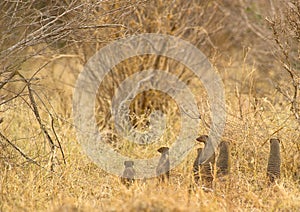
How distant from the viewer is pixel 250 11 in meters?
9.61

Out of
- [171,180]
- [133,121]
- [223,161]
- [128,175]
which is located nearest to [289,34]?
[223,161]

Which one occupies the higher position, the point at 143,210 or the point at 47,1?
the point at 47,1

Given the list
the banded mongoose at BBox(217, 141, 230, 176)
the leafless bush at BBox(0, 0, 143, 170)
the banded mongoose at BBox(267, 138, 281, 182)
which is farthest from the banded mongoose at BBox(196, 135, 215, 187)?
the leafless bush at BBox(0, 0, 143, 170)

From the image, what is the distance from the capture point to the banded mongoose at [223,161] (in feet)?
17.0

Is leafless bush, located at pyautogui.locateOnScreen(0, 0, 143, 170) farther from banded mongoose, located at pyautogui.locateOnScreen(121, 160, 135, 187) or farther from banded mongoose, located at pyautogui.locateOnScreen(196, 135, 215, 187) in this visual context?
banded mongoose, located at pyautogui.locateOnScreen(196, 135, 215, 187)

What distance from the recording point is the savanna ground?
4.77 meters

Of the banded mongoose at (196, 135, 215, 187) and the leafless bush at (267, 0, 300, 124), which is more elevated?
the leafless bush at (267, 0, 300, 124)

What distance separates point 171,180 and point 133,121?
2302 mm

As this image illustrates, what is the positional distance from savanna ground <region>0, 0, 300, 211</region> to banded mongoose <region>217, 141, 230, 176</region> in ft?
0.20

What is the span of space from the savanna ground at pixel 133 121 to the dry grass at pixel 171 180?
0.4 inches

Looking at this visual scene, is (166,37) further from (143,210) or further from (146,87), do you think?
(143,210)

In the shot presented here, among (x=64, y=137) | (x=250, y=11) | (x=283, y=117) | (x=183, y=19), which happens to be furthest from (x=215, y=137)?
(x=250, y=11)

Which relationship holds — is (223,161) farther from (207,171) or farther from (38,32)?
(38,32)

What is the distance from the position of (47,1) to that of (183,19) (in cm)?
257
